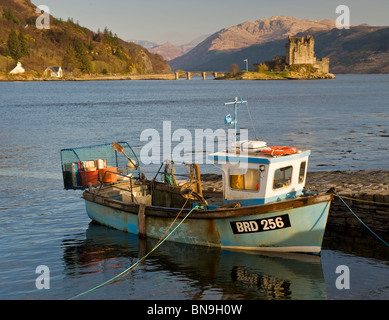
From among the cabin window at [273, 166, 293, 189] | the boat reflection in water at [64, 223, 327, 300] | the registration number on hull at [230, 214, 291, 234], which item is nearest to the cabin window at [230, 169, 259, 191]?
the cabin window at [273, 166, 293, 189]

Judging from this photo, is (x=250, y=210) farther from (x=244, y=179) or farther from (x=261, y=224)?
(x=244, y=179)

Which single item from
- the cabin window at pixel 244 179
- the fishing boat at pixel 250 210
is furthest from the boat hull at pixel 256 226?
the cabin window at pixel 244 179

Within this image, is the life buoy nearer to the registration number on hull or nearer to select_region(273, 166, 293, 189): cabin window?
select_region(273, 166, 293, 189): cabin window

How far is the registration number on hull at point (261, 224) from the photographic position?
1797 centimetres

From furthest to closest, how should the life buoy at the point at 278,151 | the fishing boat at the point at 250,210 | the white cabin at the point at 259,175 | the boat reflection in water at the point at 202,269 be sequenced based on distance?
the life buoy at the point at 278,151 → the white cabin at the point at 259,175 → the fishing boat at the point at 250,210 → the boat reflection in water at the point at 202,269

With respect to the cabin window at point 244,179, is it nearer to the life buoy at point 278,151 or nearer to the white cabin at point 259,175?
the white cabin at point 259,175

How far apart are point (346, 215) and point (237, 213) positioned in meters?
5.55

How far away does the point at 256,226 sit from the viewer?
18.4 metres

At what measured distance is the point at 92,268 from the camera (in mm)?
18734

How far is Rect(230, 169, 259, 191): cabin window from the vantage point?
18422 millimetres

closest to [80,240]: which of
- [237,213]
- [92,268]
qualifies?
[92,268]
